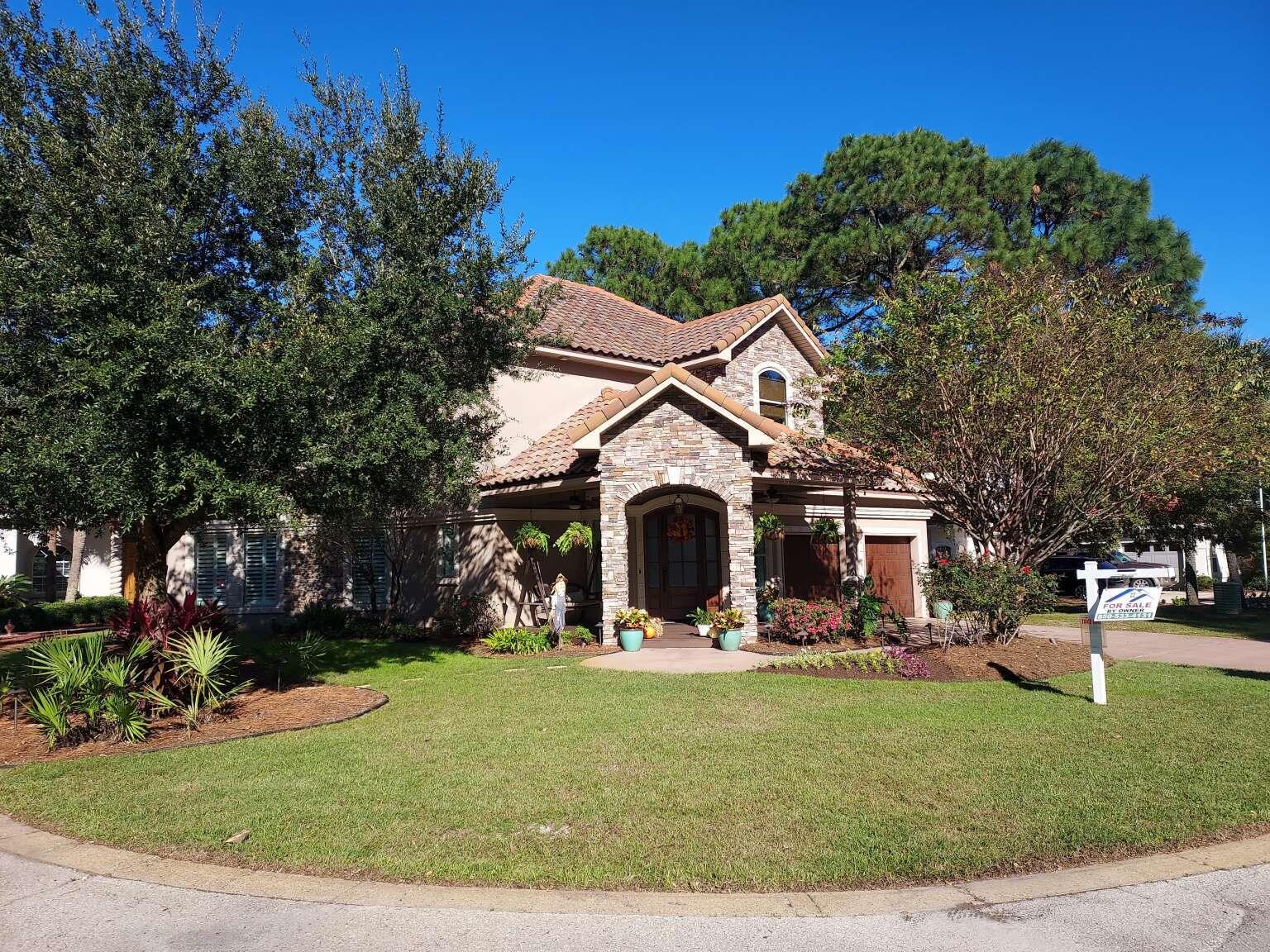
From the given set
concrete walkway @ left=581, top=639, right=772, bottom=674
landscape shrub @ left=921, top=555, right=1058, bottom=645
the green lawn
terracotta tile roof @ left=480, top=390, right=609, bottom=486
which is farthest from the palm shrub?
the green lawn

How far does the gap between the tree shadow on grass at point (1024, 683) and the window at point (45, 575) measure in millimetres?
32395

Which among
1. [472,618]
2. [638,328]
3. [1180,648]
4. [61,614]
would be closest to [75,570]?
[61,614]

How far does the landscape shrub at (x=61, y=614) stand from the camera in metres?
21.3

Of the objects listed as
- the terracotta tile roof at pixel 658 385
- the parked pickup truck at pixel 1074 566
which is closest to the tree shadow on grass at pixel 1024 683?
the terracotta tile roof at pixel 658 385

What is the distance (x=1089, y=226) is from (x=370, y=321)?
2660 cm

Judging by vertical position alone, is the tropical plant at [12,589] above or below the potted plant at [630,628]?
above

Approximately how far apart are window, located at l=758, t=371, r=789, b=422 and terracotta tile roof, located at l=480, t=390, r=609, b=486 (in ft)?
13.2

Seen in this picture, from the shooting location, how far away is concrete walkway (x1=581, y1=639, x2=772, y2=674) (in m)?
12.6

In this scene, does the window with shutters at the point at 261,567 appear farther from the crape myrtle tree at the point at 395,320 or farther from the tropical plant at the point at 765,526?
the tropical plant at the point at 765,526

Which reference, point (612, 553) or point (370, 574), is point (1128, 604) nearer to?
point (612, 553)

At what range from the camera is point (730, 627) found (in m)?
14.7

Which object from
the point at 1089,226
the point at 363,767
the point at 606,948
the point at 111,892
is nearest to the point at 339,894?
the point at 111,892

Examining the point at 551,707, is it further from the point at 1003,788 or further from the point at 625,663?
the point at 1003,788

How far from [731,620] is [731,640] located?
1.26 feet
